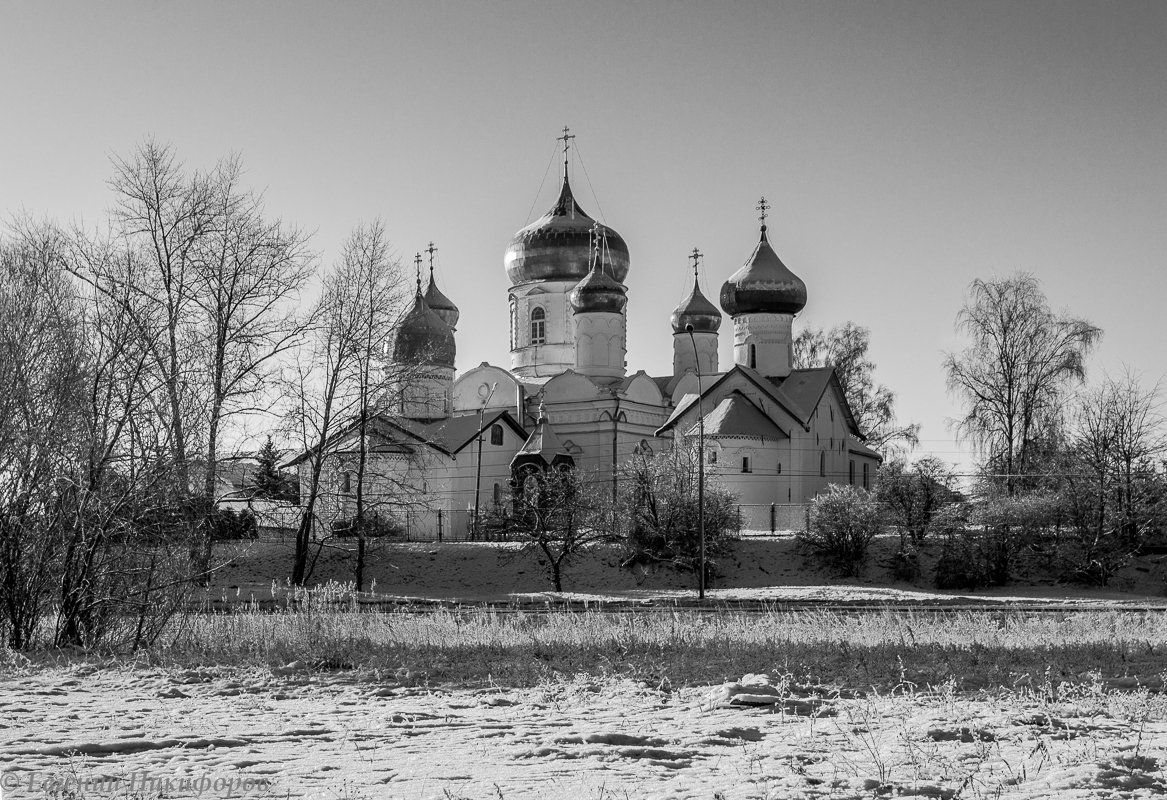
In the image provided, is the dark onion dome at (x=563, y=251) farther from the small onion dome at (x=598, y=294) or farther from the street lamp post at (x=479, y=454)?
the street lamp post at (x=479, y=454)

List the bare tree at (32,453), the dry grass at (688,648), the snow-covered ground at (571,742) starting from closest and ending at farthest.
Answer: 1. the snow-covered ground at (571,742)
2. the dry grass at (688,648)
3. the bare tree at (32,453)

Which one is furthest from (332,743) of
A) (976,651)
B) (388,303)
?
(388,303)

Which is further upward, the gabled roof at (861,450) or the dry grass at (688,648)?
the gabled roof at (861,450)

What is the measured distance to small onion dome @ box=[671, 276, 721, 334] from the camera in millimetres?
52875

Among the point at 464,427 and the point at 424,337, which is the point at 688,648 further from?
the point at 464,427

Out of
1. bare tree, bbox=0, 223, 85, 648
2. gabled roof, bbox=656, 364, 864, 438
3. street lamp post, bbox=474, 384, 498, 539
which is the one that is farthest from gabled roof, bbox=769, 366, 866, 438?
bare tree, bbox=0, 223, 85, 648

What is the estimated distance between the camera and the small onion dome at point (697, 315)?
52.9m

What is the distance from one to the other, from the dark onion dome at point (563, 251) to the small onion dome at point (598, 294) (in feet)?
6.46

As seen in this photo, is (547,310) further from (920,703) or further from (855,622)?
(920,703)

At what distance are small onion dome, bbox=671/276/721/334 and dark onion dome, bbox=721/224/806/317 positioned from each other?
5005mm

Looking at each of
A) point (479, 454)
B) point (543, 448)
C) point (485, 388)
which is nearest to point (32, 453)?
point (479, 454)

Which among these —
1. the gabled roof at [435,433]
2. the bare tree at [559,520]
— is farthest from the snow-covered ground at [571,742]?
the gabled roof at [435,433]

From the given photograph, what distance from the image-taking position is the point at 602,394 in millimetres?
46531

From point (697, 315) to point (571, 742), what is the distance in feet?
152
